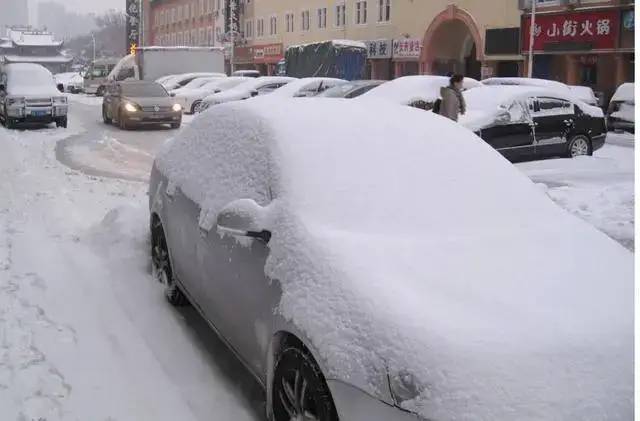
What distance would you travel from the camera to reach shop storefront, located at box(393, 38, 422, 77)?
36.2 metres

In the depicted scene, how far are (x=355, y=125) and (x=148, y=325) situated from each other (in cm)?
200

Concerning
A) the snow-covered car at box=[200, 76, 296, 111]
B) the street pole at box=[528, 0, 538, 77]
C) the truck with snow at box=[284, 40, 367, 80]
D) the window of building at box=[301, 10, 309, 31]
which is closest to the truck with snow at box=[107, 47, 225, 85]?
the truck with snow at box=[284, 40, 367, 80]

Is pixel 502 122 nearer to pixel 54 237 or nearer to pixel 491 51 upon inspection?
pixel 54 237

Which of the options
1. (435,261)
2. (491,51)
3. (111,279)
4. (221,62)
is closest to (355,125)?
(435,261)

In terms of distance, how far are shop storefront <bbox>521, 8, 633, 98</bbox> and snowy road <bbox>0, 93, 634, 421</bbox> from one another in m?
17.1

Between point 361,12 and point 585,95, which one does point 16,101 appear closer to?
point 585,95

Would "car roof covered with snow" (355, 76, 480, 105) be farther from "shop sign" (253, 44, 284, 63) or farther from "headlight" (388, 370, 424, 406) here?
"shop sign" (253, 44, 284, 63)

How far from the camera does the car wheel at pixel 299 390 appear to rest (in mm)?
3135

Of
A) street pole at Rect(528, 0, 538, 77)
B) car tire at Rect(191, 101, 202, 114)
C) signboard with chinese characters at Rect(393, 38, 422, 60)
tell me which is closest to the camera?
car tire at Rect(191, 101, 202, 114)

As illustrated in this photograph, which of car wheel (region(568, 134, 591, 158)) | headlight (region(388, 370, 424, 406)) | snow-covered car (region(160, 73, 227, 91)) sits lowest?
headlight (region(388, 370, 424, 406))

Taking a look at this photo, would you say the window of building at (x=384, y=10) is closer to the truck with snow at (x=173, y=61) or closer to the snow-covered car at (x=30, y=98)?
the truck with snow at (x=173, y=61)

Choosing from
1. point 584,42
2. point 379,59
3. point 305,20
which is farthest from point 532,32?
point 305,20

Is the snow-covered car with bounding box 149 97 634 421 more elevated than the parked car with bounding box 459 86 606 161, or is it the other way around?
the parked car with bounding box 459 86 606 161

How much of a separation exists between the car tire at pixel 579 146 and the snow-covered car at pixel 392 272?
9677mm
